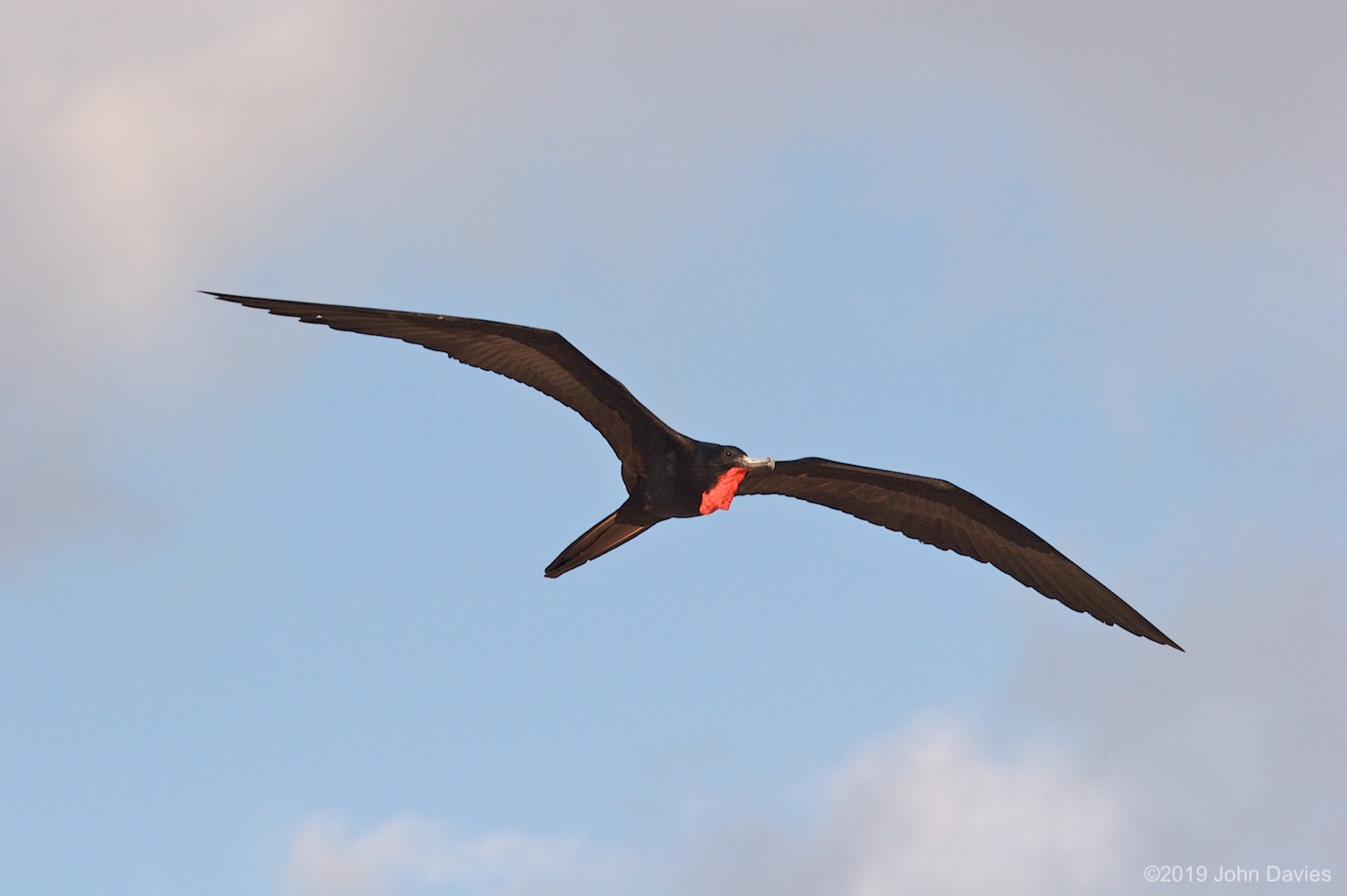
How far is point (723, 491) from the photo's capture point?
12.2m

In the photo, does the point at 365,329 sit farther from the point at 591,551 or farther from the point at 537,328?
the point at 591,551

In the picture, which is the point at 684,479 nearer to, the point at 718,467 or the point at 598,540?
the point at 718,467

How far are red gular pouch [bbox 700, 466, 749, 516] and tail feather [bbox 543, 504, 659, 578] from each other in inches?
20.4

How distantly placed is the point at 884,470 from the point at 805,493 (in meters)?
0.98

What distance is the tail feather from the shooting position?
483 inches

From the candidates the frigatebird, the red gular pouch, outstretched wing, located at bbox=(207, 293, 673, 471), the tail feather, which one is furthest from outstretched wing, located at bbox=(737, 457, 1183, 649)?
outstretched wing, located at bbox=(207, 293, 673, 471)

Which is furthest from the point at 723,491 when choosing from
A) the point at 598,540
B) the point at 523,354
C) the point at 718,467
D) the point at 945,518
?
the point at 945,518

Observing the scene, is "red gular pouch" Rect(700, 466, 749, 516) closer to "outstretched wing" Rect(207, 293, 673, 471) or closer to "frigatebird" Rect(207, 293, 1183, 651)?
"frigatebird" Rect(207, 293, 1183, 651)

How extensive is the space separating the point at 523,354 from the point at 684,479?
1.71m

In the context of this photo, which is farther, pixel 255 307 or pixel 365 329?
pixel 365 329

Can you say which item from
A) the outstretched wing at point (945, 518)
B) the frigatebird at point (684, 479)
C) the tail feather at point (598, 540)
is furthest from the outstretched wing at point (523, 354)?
the outstretched wing at point (945, 518)

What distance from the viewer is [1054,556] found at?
1357 cm

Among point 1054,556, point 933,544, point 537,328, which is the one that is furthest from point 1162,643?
point 537,328

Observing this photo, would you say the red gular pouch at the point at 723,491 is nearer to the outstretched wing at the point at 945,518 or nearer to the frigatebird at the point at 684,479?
the frigatebird at the point at 684,479
